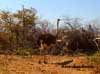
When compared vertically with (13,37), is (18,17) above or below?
above

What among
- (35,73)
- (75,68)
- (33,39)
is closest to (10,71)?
(35,73)

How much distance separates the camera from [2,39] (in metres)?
25.2

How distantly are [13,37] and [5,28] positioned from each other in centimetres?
172

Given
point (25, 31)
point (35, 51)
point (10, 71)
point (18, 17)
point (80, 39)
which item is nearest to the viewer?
point (10, 71)

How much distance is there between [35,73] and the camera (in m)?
11.2

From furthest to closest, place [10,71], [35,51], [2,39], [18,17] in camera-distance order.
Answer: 1. [18,17]
2. [2,39]
3. [35,51]
4. [10,71]

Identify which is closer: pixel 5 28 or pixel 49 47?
pixel 49 47

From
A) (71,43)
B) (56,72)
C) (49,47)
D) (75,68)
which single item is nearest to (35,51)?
(49,47)

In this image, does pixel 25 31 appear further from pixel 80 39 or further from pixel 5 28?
pixel 80 39

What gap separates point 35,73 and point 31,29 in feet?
55.6

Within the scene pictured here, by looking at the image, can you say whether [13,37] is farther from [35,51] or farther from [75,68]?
[75,68]

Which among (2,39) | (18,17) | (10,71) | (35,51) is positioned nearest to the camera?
(10,71)

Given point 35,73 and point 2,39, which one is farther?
point 2,39

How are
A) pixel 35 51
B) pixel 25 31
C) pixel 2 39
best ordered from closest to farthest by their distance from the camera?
pixel 35 51 < pixel 2 39 < pixel 25 31
